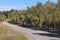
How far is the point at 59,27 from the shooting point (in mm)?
55250

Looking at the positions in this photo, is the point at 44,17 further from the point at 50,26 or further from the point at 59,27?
the point at 59,27

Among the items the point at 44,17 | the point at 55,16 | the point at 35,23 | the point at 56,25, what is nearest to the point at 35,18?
the point at 35,23

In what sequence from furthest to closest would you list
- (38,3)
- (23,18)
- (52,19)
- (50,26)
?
(23,18) < (38,3) < (50,26) < (52,19)

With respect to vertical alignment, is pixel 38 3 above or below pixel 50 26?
above

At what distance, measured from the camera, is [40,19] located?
66125 millimetres

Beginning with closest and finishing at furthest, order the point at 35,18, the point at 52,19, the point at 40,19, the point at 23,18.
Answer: the point at 52,19 < the point at 40,19 < the point at 35,18 < the point at 23,18

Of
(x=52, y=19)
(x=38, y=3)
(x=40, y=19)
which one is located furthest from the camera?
(x=38, y=3)

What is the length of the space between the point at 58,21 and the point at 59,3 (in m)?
6.77

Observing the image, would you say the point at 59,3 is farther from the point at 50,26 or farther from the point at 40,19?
the point at 40,19

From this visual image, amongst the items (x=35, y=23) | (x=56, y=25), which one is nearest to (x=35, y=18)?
(x=35, y=23)

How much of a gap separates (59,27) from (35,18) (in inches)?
700

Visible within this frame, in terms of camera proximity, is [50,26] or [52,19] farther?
[50,26]

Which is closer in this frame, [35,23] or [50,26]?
[50,26]

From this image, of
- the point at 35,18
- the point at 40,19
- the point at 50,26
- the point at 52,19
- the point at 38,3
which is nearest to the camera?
the point at 52,19
